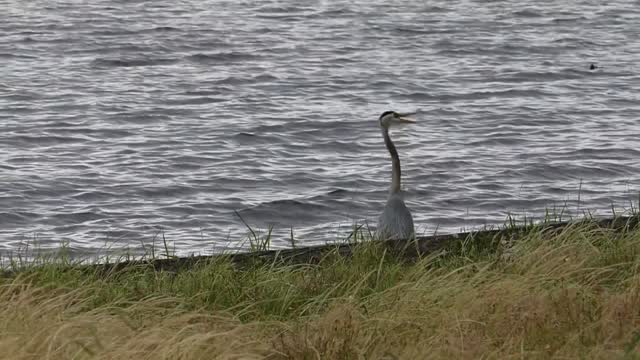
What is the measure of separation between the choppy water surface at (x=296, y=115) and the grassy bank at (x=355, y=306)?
170 inches

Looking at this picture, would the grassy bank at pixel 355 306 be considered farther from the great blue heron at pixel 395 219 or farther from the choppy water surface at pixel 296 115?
the choppy water surface at pixel 296 115

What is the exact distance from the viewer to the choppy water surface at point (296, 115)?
14.4 meters

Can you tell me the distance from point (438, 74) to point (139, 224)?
9352 millimetres

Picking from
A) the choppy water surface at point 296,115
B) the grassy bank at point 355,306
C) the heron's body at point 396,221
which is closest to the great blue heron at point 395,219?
the heron's body at point 396,221

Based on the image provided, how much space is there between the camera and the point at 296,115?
62.7 ft

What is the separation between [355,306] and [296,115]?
1186 cm

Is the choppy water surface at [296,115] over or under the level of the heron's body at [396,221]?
under

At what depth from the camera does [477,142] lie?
17.7 metres

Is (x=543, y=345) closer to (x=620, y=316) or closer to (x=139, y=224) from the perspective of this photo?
(x=620, y=316)

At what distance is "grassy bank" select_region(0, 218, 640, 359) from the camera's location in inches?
254

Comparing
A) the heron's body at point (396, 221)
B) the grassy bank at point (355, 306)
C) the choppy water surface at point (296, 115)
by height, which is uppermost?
the grassy bank at point (355, 306)

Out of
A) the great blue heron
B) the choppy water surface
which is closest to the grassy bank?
the great blue heron

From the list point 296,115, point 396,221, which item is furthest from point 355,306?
point 296,115

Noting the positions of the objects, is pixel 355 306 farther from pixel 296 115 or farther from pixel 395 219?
pixel 296 115
